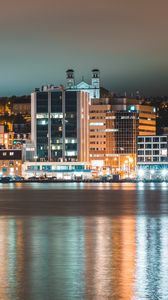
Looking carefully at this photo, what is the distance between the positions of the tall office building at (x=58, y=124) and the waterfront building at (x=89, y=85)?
22005mm

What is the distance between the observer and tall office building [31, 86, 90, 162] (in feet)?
520

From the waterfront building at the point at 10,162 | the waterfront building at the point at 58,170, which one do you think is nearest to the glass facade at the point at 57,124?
the waterfront building at the point at 58,170

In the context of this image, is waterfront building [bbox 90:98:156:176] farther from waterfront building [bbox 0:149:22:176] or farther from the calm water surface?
the calm water surface

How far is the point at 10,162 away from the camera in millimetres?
164875

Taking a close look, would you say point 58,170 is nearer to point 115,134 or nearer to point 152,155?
point 115,134

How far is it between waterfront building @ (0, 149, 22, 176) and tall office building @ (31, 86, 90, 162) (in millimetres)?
4258

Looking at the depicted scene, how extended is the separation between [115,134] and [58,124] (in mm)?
15705

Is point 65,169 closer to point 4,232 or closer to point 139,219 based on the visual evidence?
point 139,219

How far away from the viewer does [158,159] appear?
170875 mm

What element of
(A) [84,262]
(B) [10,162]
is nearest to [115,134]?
(B) [10,162]

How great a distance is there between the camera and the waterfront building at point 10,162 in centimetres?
16300

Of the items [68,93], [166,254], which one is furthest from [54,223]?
[68,93]

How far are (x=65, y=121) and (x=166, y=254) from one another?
440ft

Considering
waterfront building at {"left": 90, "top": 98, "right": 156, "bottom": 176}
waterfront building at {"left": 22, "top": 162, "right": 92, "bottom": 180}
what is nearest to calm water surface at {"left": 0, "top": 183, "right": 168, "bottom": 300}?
waterfront building at {"left": 22, "top": 162, "right": 92, "bottom": 180}
